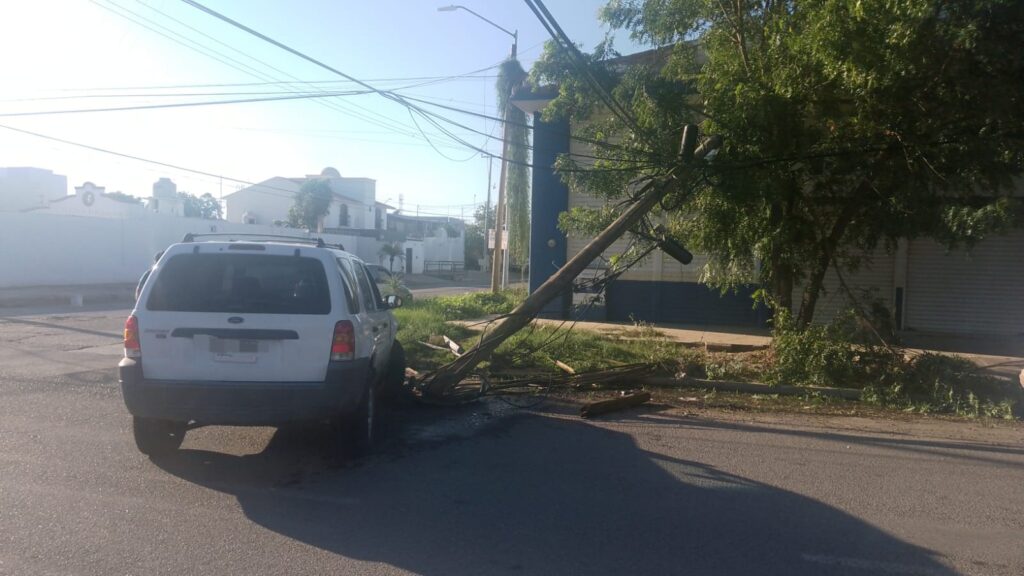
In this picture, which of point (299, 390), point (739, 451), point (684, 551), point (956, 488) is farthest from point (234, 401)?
point (956, 488)

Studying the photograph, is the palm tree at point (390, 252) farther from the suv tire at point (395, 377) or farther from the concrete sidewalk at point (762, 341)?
the suv tire at point (395, 377)

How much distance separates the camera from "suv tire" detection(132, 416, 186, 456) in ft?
22.7

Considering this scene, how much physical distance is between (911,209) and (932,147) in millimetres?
1016

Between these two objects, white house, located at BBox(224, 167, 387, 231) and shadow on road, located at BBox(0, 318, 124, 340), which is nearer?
shadow on road, located at BBox(0, 318, 124, 340)

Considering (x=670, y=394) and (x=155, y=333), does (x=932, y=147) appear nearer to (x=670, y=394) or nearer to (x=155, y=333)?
(x=670, y=394)

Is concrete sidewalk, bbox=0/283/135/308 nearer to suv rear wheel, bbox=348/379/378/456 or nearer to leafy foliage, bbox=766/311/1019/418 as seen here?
suv rear wheel, bbox=348/379/378/456

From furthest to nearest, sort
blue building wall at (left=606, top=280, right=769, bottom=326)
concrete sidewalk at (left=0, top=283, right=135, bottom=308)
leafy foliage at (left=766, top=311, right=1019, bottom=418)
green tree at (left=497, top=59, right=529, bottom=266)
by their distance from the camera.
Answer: green tree at (left=497, top=59, right=529, bottom=266) → concrete sidewalk at (left=0, top=283, right=135, bottom=308) → blue building wall at (left=606, top=280, right=769, bottom=326) → leafy foliage at (left=766, top=311, right=1019, bottom=418)

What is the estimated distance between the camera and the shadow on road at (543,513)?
16.7 ft

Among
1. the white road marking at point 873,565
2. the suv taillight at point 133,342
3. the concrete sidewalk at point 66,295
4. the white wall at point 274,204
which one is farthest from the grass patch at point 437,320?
the white wall at point 274,204

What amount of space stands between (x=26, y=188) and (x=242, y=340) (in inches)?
2579

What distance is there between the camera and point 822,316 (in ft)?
62.4

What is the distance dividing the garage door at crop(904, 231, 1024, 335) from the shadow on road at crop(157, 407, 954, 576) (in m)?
13.6

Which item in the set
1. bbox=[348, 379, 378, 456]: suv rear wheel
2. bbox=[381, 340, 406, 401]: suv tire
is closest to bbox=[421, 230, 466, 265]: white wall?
bbox=[381, 340, 406, 401]: suv tire

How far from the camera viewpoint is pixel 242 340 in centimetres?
645
